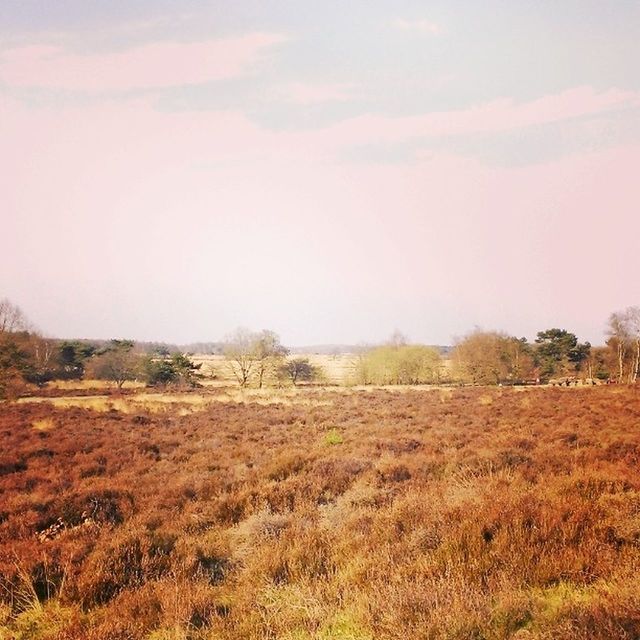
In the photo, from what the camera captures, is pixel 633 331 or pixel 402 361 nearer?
pixel 633 331

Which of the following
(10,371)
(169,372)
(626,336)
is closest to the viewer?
(10,371)

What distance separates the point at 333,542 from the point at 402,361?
5348cm

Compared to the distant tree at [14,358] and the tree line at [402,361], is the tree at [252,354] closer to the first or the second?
the tree line at [402,361]

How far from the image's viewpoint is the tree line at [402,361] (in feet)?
154

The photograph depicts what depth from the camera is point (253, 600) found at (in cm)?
425

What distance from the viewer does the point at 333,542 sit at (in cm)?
552

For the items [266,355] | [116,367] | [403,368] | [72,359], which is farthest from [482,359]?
[72,359]

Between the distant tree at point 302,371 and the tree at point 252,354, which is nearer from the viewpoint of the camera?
the tree at point 252,354

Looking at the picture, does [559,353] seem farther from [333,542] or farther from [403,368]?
[333,542]

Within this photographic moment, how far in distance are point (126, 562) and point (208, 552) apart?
1.00m

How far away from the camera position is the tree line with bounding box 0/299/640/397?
154ft

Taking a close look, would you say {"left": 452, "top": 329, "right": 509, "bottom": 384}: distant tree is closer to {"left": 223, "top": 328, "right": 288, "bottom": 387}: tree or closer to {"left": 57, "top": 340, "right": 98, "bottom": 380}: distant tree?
{"left": 223, "top": 328, "right": 288, "bottom": 387}: tree

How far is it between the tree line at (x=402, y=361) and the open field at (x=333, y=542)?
41.3 metres

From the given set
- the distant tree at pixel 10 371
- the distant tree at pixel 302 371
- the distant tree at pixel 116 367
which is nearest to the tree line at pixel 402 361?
the distant tree at pixel 116 367
